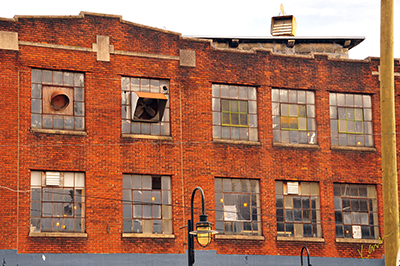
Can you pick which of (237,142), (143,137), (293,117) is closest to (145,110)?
(143,137)

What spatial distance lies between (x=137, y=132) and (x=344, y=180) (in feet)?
30.0

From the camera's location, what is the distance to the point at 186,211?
27.4m

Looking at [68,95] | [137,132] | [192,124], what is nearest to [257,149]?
[192,124]

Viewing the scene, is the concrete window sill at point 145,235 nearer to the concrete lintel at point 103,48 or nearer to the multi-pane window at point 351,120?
the concrete lintel at point 103,48

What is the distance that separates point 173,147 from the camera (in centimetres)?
2772

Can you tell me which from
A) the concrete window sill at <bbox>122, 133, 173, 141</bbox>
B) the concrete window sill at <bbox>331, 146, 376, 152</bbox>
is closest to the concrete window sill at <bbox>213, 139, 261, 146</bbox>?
the concrete window sill at <bbox>122, 133, 173, 141</bbox>

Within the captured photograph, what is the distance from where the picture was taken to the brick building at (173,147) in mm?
25812

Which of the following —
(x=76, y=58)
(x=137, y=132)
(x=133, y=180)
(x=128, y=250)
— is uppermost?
(x=76, y=58)

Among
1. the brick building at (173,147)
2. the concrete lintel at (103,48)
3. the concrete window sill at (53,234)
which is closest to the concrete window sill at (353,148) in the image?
the brick building at (173,147)

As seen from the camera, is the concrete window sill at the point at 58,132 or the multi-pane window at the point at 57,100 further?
the multi-pane window at the point at 57,100

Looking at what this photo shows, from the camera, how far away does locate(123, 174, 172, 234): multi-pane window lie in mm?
26812

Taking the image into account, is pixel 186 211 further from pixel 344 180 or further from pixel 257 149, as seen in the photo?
pixel 344 180

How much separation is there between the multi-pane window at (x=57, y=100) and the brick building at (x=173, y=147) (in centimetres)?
5

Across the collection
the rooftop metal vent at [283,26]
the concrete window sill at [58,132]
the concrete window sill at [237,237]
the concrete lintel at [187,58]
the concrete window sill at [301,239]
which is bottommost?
the concrete window sill at [301,239]
